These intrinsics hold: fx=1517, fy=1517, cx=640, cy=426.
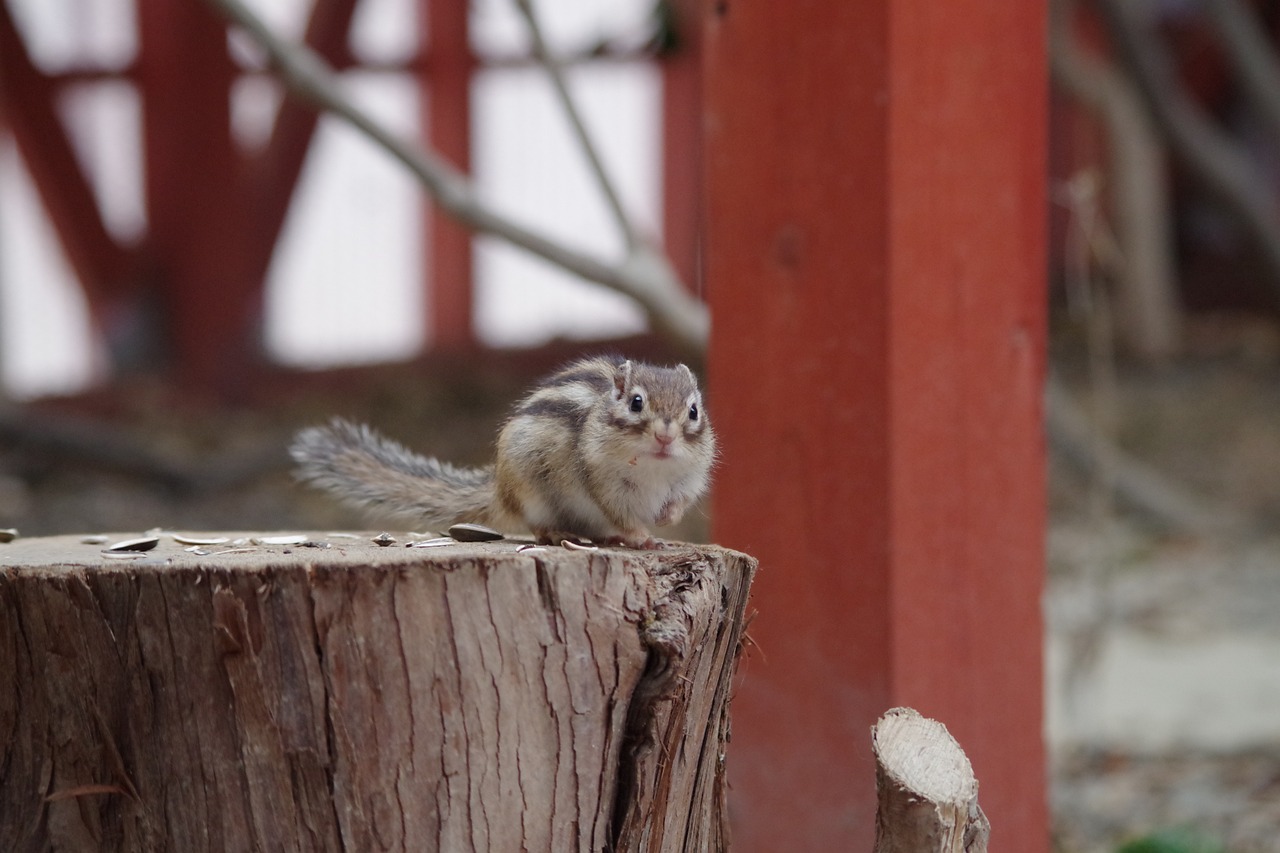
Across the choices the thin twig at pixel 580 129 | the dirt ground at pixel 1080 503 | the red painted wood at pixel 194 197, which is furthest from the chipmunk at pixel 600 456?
the red painted wood at pixel 194 197

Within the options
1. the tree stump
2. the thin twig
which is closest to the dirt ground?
the thin twig

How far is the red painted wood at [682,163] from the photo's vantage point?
25.8ft

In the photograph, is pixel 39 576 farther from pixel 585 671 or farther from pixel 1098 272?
pixel 1098 272

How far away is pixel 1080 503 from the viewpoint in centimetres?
668

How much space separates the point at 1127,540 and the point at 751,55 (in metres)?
4.24

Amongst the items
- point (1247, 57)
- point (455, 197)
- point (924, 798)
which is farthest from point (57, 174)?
point (924, 798)

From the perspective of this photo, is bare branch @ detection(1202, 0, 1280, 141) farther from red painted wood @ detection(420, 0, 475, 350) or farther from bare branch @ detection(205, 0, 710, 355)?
bare branch @ detection(205, 0, 710, 355)

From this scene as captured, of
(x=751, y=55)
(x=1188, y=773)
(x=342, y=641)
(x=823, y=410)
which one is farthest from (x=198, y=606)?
(x=1188, y=773)

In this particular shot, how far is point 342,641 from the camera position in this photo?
5.73ft

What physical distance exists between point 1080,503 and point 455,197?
4.26 m

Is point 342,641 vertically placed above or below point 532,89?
below

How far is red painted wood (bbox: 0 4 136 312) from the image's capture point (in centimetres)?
655

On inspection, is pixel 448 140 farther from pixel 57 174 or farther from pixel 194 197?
pixel 57 174

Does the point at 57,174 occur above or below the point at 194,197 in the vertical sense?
above
